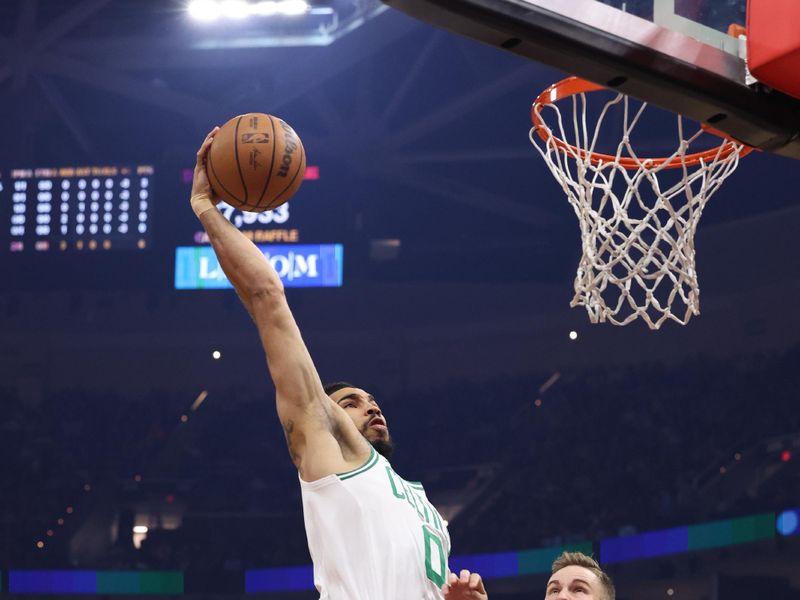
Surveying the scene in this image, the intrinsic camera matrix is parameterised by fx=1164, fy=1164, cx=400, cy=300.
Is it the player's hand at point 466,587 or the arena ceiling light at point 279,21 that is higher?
the arena ceiling light at point 279,21

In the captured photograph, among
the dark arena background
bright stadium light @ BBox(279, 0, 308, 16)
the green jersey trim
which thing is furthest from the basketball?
bright stadium light @ BBox(279, 0, 308, 16)

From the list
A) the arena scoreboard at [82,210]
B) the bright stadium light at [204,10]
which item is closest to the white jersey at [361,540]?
the arena scoreboard at [82,210]

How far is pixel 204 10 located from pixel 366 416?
5.90 m

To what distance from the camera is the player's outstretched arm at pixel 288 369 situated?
93.0 inches

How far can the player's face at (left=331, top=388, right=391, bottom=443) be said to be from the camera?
106 inches

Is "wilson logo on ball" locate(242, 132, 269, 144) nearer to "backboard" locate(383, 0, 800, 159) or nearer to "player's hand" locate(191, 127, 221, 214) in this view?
"player's hand" locate(191, 127, 221, 214)

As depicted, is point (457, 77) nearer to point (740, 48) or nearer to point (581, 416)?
point (581, 416)

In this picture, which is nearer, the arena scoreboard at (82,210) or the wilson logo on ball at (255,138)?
the wilson logo on ball at (255,138)

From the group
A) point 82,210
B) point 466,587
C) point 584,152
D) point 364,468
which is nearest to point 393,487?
point 364,468

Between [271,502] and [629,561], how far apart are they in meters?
2.28

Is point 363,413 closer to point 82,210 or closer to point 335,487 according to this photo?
point 335,487

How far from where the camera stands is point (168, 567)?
7293 millimetres

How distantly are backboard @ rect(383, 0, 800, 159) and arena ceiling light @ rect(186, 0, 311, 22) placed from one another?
18.5 feet

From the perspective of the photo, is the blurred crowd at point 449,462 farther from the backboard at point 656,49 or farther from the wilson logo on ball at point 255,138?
the wilson logo on ball at point 255,138
